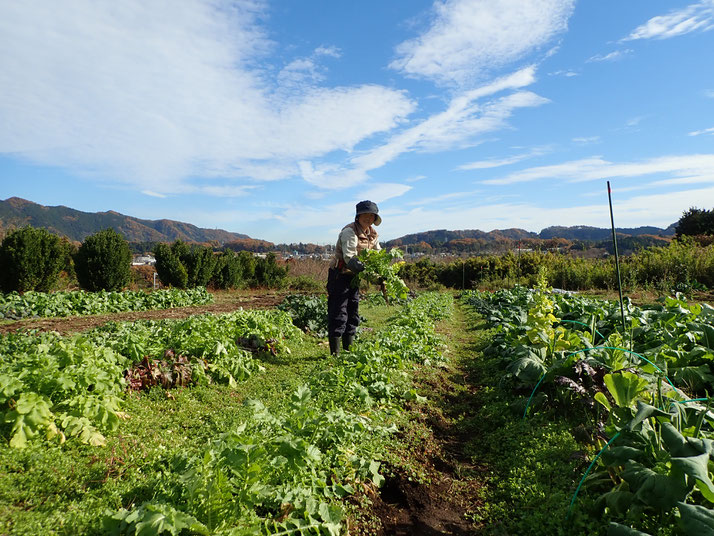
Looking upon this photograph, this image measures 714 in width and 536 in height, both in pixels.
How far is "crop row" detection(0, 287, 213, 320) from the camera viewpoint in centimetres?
1060

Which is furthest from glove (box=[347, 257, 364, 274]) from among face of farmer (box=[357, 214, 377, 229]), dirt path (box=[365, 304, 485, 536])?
dirt path (box=[365, 304, 485, 536])

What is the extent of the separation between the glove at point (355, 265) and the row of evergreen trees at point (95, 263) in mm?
13791

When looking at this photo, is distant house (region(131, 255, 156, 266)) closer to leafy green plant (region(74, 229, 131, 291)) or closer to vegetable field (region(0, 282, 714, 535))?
leafy green plant (region(74, 229, 131, 291))

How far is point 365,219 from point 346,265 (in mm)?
744

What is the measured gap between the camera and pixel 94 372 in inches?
123

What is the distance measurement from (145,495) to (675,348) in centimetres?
488

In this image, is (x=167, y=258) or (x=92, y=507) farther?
(x=167, y=258)

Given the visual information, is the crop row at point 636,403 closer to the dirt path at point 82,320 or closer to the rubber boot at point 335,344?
the rubber boot at point 335,344

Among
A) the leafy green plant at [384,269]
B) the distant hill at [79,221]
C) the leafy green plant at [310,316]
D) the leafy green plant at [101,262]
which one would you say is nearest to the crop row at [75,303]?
the leafy green plant at [101,262]

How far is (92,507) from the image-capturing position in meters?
2.21

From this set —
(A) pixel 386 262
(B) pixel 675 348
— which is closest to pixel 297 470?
(A) pixel 386 262

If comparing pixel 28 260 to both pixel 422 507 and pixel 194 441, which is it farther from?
pixel 422 507

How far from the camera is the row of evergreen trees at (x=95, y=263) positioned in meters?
13.6

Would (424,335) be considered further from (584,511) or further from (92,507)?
(92,507)
